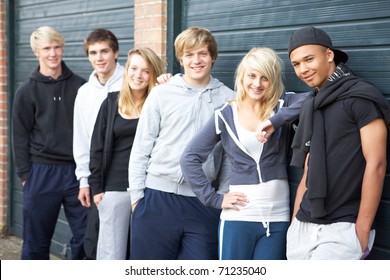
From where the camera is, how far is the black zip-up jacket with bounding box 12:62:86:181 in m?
5.61

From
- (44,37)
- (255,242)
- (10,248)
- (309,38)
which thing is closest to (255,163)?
(255,242)

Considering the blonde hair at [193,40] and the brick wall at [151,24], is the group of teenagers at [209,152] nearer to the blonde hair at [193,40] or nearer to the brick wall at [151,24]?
the blonde hair at [193,40]

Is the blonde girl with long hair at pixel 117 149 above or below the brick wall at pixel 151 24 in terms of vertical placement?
below

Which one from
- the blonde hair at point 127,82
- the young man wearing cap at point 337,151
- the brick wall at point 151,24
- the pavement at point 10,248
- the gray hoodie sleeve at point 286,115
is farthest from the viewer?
the pavement at point 10,248

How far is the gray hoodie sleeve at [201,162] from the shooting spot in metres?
4.02

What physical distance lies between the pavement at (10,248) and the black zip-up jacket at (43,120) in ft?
5.66

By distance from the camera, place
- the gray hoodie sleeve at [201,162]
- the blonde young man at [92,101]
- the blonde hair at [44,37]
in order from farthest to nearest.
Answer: the blonde hair at [44,37] < the blonde young man at [92,101] < the gray hoodie sleeve at [201,162]

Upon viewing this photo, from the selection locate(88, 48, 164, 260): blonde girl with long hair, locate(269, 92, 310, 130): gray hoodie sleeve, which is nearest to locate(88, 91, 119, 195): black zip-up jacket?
locate(88, 48, 164, 260): blonde girl with long hair

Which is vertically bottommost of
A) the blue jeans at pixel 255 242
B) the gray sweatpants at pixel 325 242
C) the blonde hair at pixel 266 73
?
the blue jeans at pixel 255 242

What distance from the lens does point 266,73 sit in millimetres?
3816

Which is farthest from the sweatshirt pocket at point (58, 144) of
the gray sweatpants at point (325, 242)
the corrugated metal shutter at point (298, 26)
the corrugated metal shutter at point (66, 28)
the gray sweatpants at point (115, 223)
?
the gray sweatpants at point (325, 242)

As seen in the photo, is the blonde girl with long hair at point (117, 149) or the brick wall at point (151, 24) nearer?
the blonde girl with long hair at point (117, 149)

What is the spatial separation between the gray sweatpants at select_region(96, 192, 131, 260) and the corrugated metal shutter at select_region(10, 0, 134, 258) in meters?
1.75

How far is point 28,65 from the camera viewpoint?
7.48 m
